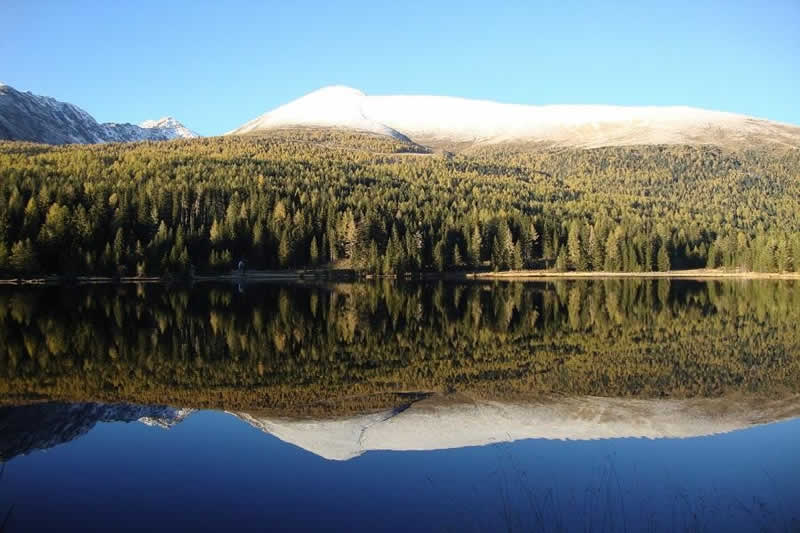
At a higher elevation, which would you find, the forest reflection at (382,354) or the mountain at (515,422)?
the mountain at (515,422)

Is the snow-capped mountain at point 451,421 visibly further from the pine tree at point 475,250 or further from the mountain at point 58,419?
the pine tree at point 475,250

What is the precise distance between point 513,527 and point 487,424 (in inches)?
247

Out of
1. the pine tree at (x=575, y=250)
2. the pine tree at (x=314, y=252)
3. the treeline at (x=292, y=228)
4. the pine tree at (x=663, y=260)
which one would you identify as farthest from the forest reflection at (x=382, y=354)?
the pine tree at (x=663, y=260)

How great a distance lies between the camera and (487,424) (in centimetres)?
1775

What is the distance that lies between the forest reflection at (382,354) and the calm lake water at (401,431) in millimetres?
162

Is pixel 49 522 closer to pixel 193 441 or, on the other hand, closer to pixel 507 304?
pixel 193 441

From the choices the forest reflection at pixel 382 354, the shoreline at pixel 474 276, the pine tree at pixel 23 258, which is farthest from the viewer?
the shoreline at pixel 474 276

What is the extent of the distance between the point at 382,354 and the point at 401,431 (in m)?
11.4

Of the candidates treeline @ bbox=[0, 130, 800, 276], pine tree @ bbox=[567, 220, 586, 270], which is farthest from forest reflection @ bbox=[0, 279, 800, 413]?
pine tree @ bbox=[567, 220, 586, 270]

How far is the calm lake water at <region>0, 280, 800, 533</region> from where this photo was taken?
12.2 metres

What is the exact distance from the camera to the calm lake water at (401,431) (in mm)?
12203

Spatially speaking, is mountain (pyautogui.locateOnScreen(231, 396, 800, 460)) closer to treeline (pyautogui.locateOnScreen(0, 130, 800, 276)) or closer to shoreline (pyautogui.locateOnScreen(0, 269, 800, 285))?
treeline (pyautogui.locateOnScreen(0, 130, 800, 276))

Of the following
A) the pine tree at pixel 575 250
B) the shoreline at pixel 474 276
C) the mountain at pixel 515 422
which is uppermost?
the mountain at pixel 515 422

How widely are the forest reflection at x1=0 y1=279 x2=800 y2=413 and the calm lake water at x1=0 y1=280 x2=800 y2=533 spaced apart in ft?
0.53
